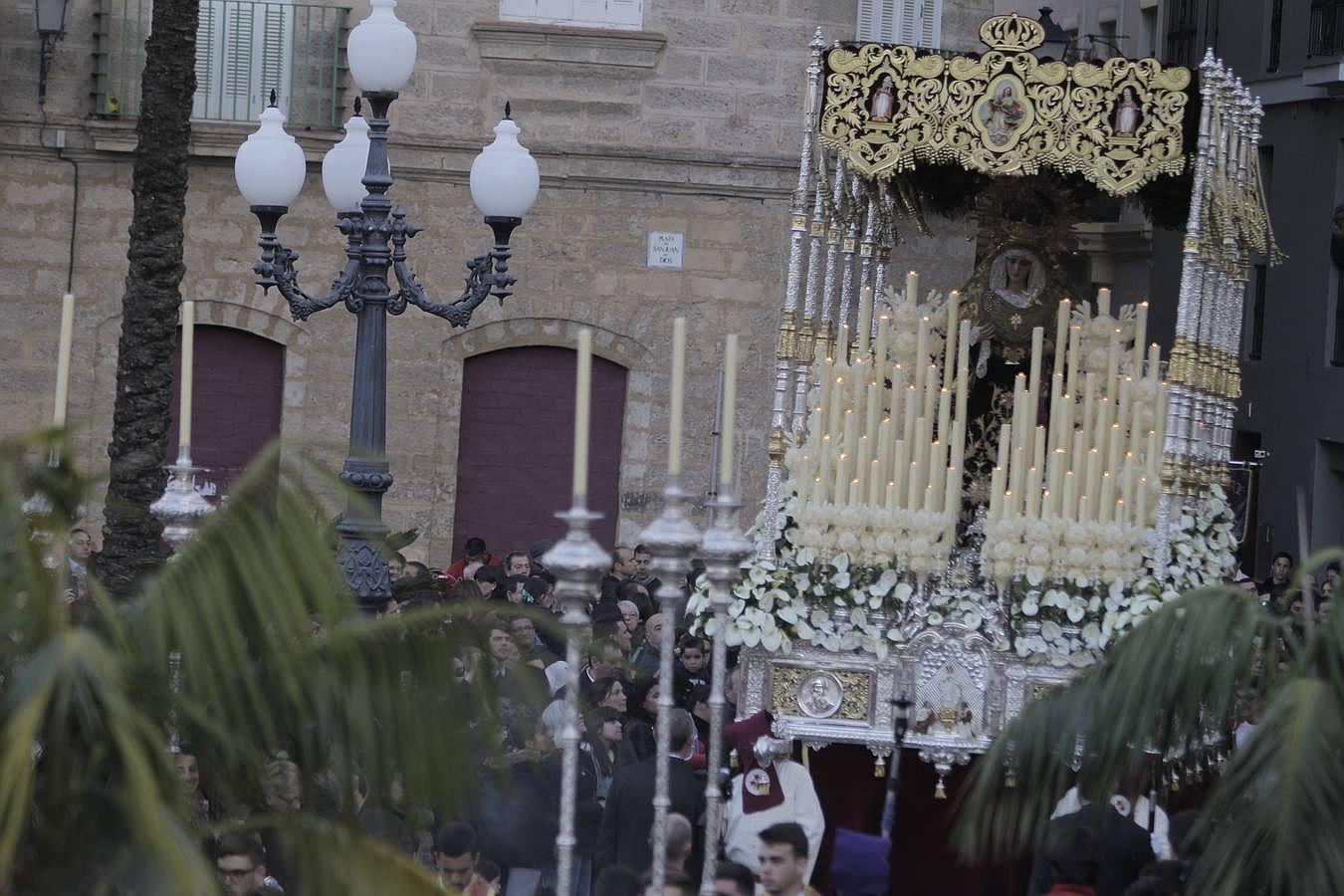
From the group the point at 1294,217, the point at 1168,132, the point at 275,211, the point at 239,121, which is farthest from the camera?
the point at 1294,217

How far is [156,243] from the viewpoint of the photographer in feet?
39.9

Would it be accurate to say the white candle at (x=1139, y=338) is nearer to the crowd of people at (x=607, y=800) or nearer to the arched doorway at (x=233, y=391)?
the crowd of people at (x=607, y=800)

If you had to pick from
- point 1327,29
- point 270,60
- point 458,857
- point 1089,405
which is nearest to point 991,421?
point 1089,405

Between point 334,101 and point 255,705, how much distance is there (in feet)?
43.0

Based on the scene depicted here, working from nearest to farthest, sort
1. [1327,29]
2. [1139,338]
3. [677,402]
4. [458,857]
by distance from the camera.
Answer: [677,402] → [458,857] → [1139,338] → [1327,29]

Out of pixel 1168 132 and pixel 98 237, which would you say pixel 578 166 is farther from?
pixel 1168 132

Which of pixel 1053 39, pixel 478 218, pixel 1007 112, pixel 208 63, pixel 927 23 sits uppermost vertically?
pixel 927 23

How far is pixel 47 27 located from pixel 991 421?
8.13 meters

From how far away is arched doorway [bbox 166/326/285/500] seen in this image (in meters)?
16.7

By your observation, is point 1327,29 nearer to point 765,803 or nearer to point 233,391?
point 233,391

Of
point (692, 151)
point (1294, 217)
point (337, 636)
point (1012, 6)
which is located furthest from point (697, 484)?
point (337, 636)

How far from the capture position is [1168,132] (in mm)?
9812

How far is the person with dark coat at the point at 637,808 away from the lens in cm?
760

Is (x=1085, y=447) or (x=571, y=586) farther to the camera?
(x=1085, y=447)
